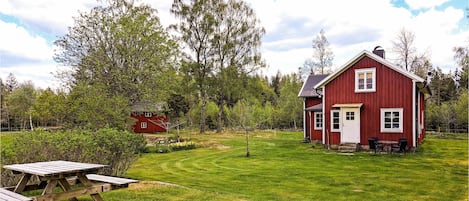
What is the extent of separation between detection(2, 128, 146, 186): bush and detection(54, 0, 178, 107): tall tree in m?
7.55

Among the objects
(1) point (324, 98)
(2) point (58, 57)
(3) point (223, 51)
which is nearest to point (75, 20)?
(2) point (58, 57)

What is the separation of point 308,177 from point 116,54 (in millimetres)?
10609

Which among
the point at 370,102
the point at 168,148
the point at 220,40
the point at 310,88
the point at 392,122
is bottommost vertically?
the point at 168,148

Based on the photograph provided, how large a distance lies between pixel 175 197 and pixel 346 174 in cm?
518

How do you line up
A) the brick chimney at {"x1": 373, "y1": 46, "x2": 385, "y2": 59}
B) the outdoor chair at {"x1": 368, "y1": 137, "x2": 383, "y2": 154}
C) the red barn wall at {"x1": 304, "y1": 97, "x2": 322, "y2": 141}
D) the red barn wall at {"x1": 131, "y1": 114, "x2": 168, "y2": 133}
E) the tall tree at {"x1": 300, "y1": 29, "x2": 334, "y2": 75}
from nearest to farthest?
the outdoor chair at {"x1": 368, "y1": 137, "x2": 383, "y2": 154} → the brick chimney at {"x1": 373, "y1": 46, "x2": 385, "y2": 59} → the red barn wall at {"x1": 304, "y1": 97, "x2": 322, "y2": 141} → the tall tree at {"x1": 300, "y1": 29, "x2": 334, "y2": 75} → the red barn wall at {"x1": 131, "y1": 114, "x2": 168, "y2": 133}

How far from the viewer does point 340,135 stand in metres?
16.1

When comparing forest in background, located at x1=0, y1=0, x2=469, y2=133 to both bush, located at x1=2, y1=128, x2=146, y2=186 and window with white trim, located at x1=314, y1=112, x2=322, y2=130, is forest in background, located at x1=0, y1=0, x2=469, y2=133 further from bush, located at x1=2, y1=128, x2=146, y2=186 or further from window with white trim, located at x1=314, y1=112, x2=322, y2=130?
bush, located at x1=2, y1=128, x2=146, y2=186

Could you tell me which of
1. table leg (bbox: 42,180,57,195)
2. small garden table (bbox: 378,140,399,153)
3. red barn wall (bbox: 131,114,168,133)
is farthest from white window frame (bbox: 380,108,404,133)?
red barn wall (bbox: 131,114,168,133)

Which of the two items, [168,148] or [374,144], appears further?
[168,148]

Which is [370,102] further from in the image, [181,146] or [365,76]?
[181,146]

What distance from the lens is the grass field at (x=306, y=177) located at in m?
6.70

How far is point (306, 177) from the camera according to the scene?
895 centimetres

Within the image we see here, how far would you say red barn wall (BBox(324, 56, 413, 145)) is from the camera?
48.0 ft

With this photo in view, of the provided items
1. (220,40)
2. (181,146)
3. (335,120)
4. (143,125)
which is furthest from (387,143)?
(143,125)
